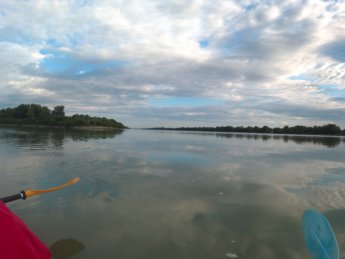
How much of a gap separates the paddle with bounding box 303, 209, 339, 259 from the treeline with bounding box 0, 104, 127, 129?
102 metres

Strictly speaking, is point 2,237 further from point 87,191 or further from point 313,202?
point 313,202

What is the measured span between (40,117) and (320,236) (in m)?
117

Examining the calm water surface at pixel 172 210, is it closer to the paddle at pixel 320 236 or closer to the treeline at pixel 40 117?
the paddle at pixel 320 236

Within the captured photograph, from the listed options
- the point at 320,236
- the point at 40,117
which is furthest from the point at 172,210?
the point at 40,117

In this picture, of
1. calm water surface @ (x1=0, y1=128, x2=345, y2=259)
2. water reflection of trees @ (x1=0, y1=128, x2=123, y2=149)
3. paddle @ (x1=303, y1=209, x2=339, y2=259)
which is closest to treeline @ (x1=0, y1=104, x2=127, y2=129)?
water reflection of trees @ (x1=0, y1=128, x2=123, y2=149)

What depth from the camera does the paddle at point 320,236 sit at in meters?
3.55

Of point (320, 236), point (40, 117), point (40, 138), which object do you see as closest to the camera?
point (320, 236)

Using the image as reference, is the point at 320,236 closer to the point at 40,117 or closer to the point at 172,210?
the point at 172,210

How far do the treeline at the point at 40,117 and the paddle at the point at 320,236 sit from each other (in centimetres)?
10199

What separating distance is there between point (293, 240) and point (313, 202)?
3118 mm

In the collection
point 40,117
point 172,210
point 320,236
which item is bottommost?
point 172,210

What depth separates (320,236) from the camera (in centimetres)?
389

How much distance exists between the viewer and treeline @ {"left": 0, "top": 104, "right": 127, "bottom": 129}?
101000mm

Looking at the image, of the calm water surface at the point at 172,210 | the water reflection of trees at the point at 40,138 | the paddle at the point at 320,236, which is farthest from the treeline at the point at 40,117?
the paddle at the point at 320,236
